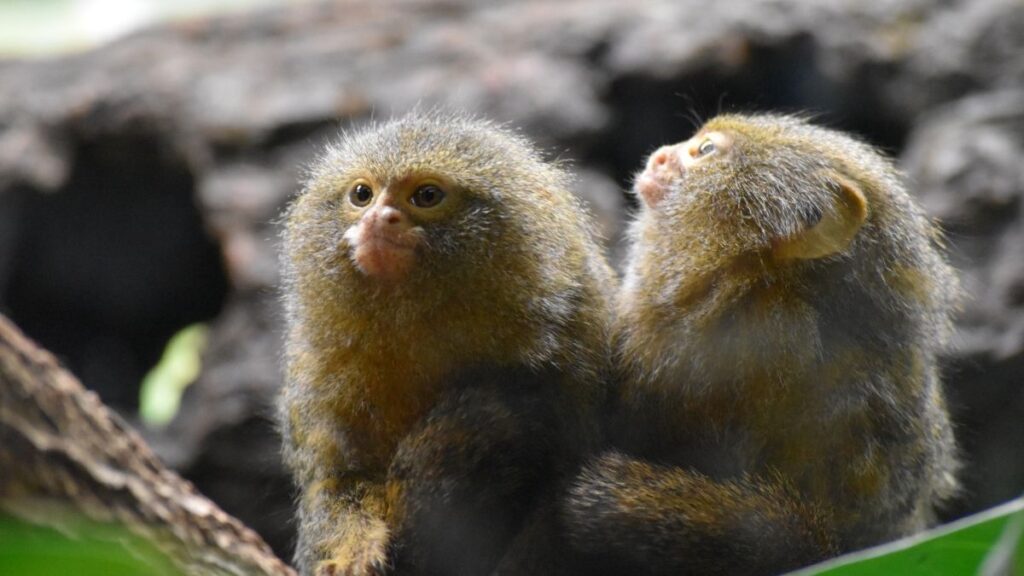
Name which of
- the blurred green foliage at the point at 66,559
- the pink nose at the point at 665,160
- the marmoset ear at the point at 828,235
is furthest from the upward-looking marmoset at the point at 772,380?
the blurred green foliage at the point at 66,559

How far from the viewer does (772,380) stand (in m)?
3.08

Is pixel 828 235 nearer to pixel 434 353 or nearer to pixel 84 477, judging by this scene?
pixel 434 353

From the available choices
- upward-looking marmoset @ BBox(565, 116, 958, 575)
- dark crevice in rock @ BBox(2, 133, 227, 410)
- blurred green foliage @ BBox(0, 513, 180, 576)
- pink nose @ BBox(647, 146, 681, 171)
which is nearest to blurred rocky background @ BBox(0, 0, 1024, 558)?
dark crevice in rock @ BBox(2, 133, 227, 410)

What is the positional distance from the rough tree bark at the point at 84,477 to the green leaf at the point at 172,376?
349 centimetres

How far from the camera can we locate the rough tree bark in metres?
2.09

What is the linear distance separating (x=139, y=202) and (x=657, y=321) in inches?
167

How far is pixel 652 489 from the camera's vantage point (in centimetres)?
299

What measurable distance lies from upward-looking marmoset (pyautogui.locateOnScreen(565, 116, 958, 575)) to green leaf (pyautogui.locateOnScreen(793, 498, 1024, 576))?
0.75 meters

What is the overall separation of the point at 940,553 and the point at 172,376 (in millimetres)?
5008

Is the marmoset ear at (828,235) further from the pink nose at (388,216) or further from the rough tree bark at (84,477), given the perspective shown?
the rough tree bark at (84,477)

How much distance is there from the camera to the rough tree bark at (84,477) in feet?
6.87

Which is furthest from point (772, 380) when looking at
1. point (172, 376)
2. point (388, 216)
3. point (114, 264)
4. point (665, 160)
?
point (114, 264)

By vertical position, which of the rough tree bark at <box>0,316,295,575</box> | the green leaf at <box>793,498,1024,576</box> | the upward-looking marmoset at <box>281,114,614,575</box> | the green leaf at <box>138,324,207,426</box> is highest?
the green leaf at <box>138,324,207,426</box>

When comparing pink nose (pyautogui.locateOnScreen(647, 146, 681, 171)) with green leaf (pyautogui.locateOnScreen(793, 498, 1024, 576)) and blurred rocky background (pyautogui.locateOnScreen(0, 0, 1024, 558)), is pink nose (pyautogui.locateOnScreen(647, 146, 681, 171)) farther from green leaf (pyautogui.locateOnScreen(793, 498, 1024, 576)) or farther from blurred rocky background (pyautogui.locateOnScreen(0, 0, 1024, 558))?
blurred rocky background (pyautogui.locateOnScreen(0, 0, 1024, 558))
